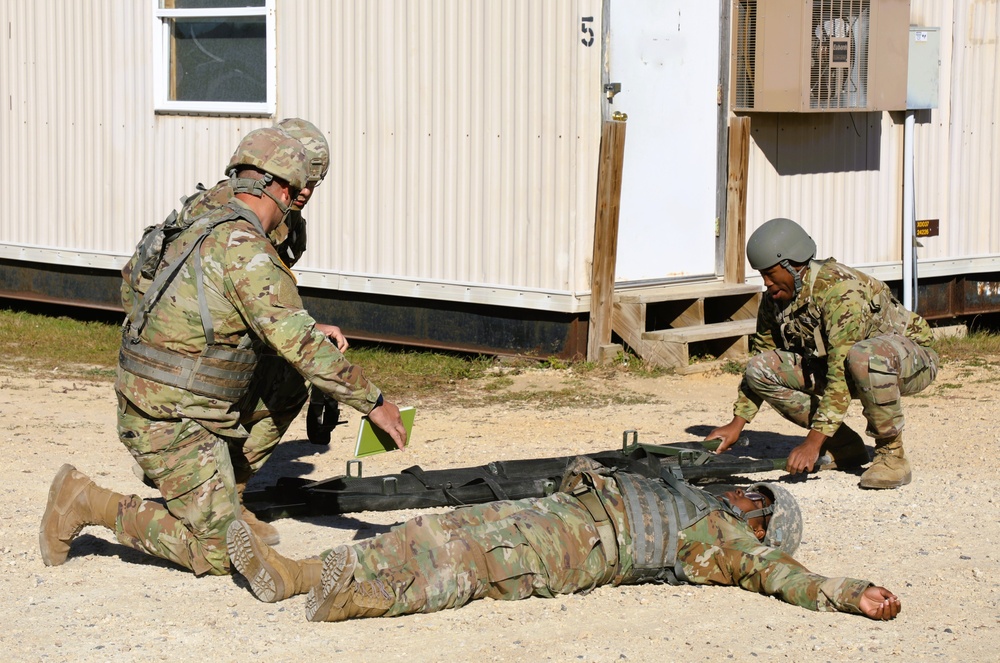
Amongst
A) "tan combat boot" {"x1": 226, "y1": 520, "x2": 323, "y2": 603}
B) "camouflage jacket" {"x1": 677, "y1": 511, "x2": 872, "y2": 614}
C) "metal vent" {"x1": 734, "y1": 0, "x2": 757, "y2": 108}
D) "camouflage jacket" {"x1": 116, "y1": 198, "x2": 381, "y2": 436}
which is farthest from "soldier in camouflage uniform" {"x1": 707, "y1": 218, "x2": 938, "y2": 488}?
"metal vent" {"x1": 734, "y1": 0, "x2": 757, "y2": 108}

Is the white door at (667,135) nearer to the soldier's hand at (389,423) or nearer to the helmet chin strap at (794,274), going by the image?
the helmet chin strap at (794,274)

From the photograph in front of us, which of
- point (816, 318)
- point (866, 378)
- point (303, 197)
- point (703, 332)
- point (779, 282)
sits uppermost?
point (303, 197)

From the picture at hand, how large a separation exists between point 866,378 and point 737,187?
3.84 meters

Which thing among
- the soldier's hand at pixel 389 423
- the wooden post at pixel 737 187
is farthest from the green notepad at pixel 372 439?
the wooden post at pixel 737 187

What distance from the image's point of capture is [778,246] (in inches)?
240

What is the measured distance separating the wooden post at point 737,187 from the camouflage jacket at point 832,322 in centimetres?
336

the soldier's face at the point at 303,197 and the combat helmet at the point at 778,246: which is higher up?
the soldier's face at the point at 303,197

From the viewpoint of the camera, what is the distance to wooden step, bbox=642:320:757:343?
930 centimetres

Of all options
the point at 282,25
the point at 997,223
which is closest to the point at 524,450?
the point at 282,25

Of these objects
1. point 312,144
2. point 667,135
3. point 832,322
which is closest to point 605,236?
point 667,135

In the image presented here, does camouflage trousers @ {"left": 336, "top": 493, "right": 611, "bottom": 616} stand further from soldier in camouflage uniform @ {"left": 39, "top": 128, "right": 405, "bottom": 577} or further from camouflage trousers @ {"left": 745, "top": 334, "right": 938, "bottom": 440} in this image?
camouflage trousers @ {"left": 745, "top": 334, "right": 938, "bottom": 440}

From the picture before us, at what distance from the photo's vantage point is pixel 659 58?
31.1 feet

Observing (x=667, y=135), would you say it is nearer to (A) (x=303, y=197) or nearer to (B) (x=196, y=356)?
(A) (x=303, y=197)

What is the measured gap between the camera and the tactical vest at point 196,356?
4.82 m
